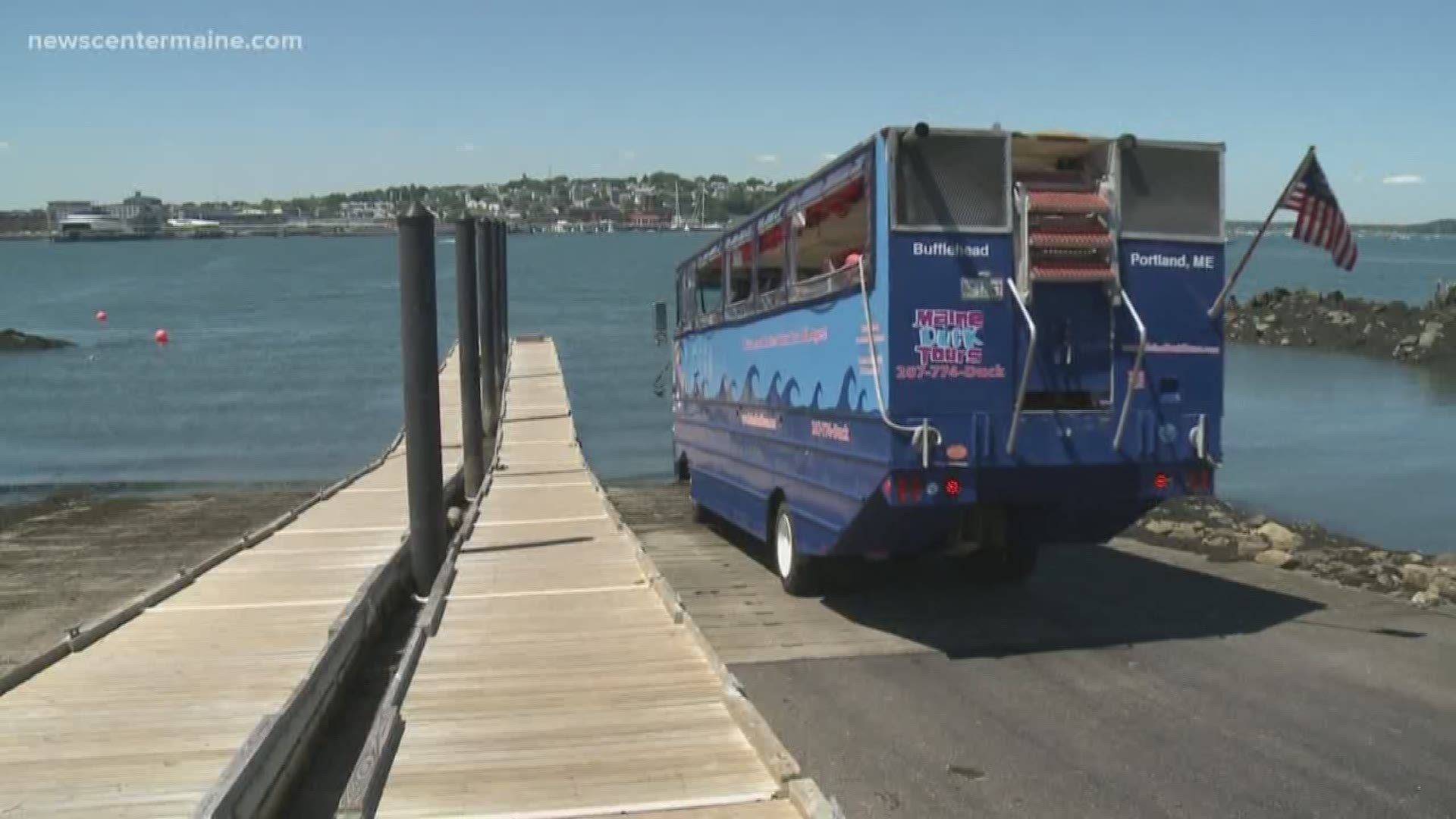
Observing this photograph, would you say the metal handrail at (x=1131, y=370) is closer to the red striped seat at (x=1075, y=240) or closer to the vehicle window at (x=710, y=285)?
the red striped seat at (x=1075, y=240)

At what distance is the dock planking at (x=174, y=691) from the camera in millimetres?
5934

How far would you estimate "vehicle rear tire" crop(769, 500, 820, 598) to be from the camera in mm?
11391

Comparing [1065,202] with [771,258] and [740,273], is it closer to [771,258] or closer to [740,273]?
[771,258]

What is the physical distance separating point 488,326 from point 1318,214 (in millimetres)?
19741

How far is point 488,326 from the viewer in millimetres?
27172

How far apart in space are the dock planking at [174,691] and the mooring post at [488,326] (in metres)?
14.0

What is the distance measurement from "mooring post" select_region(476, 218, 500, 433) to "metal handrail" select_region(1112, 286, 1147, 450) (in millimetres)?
18487

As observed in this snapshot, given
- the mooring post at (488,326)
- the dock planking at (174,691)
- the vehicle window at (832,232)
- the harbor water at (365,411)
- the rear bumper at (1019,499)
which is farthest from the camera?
the mooring post at (488,326)

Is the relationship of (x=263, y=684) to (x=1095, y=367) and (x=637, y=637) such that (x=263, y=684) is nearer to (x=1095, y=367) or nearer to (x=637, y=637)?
(x=637, y=637)

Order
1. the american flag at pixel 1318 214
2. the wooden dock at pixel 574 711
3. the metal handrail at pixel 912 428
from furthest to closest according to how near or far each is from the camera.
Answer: the american flag at pixel 1318 214 → the metal handrail at pixel 912 428 → the wooden dock at pixel 574 711

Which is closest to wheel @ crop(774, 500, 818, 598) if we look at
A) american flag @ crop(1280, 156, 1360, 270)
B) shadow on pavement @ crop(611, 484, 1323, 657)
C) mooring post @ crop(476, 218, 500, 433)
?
shadow on pavement @ crop(611, 484, 1323, 657)

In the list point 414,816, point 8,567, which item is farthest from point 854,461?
point 8,567

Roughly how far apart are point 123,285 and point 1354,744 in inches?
5359

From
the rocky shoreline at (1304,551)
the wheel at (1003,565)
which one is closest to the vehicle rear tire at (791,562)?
the wheel at (1003,565)
